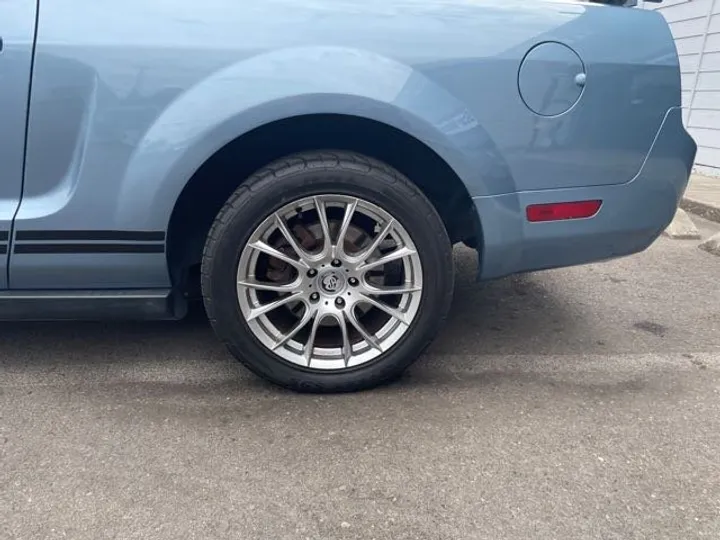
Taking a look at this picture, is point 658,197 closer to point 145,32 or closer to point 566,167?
point 566,167

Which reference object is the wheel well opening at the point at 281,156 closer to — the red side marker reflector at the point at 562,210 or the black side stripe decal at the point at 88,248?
the black side stripe decal at the point at 88,248

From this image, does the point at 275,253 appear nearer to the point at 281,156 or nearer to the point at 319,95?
the point at 281,156

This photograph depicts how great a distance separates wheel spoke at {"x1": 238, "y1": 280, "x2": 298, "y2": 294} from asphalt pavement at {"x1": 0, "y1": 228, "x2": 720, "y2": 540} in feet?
1.41

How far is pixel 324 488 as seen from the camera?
2.00m

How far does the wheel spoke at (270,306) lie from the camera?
242 cm

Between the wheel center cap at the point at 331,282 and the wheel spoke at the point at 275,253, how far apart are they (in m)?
0.09

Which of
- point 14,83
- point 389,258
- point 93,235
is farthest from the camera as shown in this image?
point 389,258

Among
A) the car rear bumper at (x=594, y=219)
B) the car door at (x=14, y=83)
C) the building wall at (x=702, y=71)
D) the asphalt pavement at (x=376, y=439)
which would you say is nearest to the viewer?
the asphalt pavement at (x=376, y=439)

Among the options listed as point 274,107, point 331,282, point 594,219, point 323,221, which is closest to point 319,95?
point 274,107

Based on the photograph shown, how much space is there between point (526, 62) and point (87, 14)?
1542 millimetres

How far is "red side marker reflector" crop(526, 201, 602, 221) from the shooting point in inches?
95.5

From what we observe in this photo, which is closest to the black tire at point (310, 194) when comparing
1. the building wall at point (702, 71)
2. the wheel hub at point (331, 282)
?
the wheel hub at point (331, 282)

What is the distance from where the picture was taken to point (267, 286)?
2.42m

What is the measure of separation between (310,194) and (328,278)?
0.34 m
